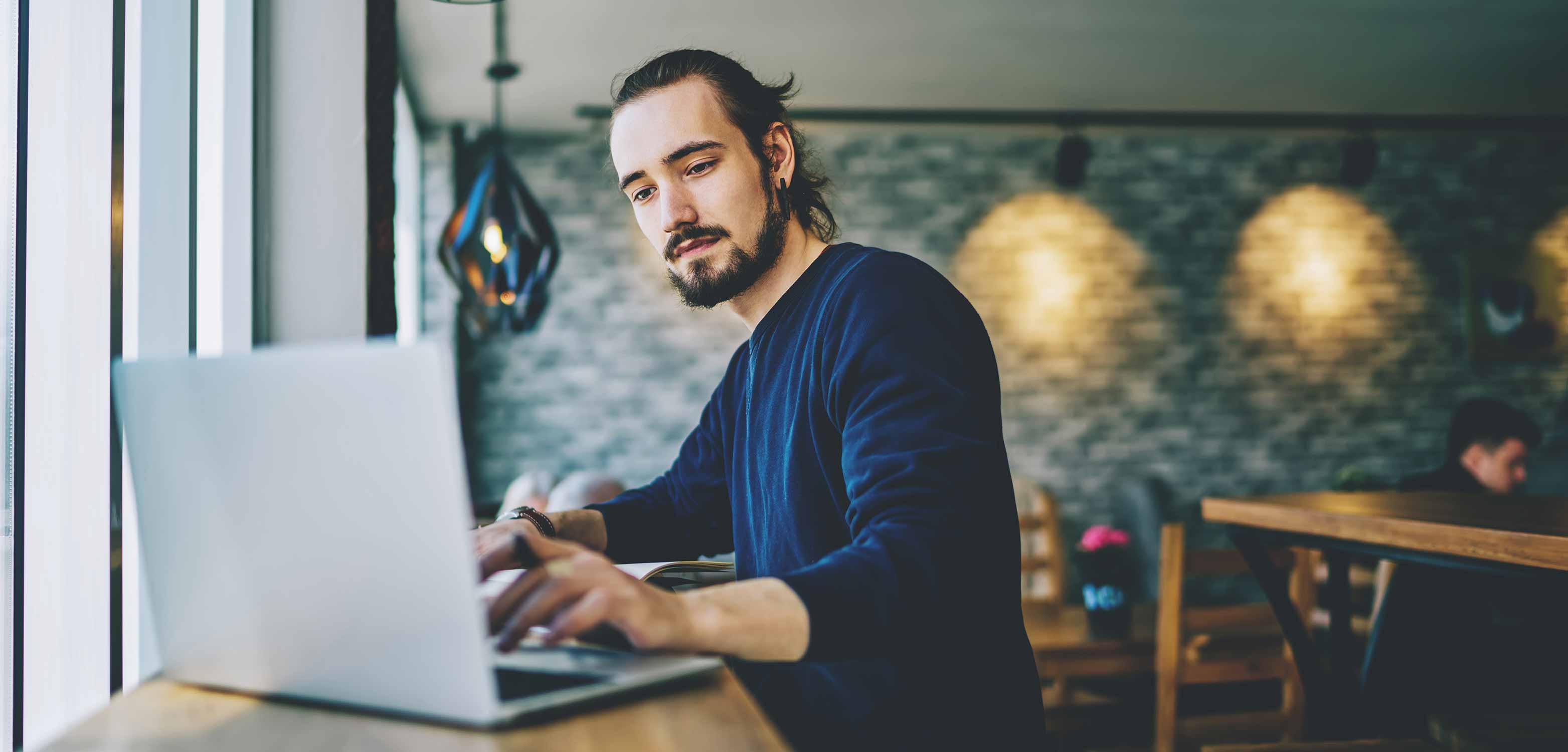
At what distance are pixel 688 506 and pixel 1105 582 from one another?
5.20 ft

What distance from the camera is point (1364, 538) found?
166 centimetres

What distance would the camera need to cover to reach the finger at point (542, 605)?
1.96 ft

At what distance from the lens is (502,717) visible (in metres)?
0.57

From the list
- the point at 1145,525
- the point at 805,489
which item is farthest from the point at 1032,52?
the point at 805,489

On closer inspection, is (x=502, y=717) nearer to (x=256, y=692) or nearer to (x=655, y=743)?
(x=655, y=743)

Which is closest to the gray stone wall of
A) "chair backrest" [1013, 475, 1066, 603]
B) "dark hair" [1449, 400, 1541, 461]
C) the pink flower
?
"chair backrest" [1013, 475, 1066, 603]

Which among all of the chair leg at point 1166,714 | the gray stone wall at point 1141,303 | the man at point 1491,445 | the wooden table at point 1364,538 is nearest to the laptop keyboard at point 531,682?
the wooden table at point 1364,538

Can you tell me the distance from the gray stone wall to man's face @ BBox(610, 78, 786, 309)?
330 centimetres

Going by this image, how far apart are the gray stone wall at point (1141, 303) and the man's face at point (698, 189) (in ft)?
10.8

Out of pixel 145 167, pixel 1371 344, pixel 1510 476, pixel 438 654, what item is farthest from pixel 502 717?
pixel 1371 344

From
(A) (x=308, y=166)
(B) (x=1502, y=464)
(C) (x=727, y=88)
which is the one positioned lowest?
(B) (x=1502, y=464)

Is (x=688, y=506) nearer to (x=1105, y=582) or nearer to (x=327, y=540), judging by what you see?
(x=327, y=540)

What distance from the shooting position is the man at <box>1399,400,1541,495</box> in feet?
10.1

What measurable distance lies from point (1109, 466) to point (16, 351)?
4.60m
